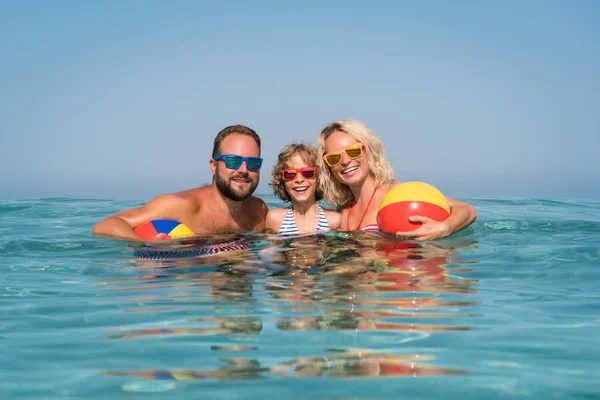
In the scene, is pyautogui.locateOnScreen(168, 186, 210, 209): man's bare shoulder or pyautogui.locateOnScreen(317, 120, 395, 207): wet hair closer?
pyautogui.locateOnScreen(317, 120, 395, 207): wet hair

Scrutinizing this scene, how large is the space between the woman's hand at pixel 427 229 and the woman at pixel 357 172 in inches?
24.0

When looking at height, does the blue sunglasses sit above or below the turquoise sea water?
above

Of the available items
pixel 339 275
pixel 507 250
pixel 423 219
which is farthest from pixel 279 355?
pixel 507 250

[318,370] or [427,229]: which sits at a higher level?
[427,229]

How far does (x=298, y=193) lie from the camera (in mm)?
9164

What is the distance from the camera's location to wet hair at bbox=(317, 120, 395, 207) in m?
8.91

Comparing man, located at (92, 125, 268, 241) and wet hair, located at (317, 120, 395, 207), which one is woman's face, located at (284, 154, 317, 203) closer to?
wet hair, located at (317, 120, 395, 207)

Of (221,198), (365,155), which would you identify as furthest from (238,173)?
(365,155)

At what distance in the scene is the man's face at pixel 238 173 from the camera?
9398 millimetres

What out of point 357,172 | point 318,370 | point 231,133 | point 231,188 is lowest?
point 318,370

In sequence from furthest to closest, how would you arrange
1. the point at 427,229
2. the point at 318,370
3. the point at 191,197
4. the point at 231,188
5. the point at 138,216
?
the point at 191,197
the point at 231,188
the point at 138,216
the point at 427,229
the point at 318,370

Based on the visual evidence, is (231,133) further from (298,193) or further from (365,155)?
(365,155)

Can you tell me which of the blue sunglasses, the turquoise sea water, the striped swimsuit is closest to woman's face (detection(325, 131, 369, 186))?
the striped swimsuit

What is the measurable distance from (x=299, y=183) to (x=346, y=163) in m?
0.81
